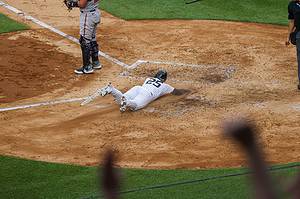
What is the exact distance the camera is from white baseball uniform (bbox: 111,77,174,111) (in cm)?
908

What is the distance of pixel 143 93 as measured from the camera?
9.30 meters

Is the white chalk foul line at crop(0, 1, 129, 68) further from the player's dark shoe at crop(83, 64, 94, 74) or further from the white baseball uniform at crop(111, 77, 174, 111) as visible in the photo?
the white baseball uniform at crop(111, 77, 174, 111)

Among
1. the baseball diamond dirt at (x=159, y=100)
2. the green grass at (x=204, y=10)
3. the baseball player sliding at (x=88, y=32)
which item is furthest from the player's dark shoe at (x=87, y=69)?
the green grass at (x=204, y=10)

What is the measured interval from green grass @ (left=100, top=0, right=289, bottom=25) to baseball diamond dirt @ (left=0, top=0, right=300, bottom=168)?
19.0 inches

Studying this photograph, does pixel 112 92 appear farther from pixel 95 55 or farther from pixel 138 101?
pixel 95 55

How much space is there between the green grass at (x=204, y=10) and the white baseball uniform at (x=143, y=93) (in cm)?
501

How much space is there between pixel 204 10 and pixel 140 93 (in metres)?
6.10

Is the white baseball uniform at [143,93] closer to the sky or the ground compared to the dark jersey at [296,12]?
closer to the ground

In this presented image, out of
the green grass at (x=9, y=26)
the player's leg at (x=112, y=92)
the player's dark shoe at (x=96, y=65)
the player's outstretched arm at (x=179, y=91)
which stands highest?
the player's leg at (x=112, y=92)

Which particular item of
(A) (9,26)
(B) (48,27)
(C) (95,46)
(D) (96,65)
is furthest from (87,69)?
(A) (9,26)

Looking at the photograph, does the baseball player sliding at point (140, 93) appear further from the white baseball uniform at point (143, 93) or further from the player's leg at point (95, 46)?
the player's leg at point (95, 46)

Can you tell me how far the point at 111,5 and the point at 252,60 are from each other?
5.06 m

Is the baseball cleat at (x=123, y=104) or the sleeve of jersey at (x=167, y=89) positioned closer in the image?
the baseball cleat at (x=123, y=104)

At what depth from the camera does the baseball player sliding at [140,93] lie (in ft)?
29.7
